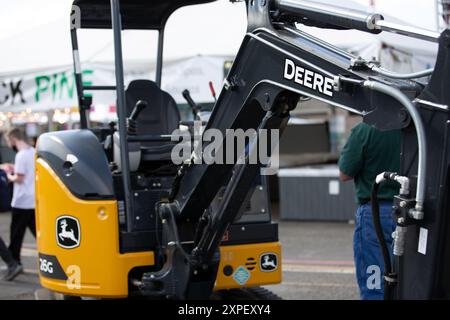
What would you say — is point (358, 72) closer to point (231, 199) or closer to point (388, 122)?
point (388, 122)

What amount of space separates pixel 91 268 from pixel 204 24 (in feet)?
18.2

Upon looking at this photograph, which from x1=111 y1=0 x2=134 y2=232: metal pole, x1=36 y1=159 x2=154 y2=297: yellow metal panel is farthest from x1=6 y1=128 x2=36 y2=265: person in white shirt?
x1=111 y1=0 x2=134 y2=232: metal pole

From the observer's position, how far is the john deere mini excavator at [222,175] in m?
2.79

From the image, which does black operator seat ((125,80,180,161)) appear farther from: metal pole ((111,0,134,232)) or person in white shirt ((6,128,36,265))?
person in white shirt ((6,128,36,265))

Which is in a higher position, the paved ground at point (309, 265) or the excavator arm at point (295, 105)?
the excavator arm at point (295, 105)

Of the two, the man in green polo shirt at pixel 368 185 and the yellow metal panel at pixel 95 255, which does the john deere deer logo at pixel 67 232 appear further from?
the man in green polo shirt at pixel 368 185

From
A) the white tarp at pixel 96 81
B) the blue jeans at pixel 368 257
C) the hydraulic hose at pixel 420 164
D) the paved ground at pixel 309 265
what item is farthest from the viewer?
the white tarp at pixel 96 81

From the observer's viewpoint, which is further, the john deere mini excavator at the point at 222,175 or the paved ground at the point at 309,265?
the paved ground at the point at 309,265

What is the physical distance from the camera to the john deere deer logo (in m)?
4.82

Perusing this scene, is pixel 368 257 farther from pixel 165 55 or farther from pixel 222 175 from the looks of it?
pixel 165 55

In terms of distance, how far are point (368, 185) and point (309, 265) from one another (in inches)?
144

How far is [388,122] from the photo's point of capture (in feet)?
9.66

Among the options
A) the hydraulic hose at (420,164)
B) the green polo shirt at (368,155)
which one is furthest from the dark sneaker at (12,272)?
the hydraulic hose at (420,164)

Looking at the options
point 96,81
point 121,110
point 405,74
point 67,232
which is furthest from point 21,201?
point 405,74
